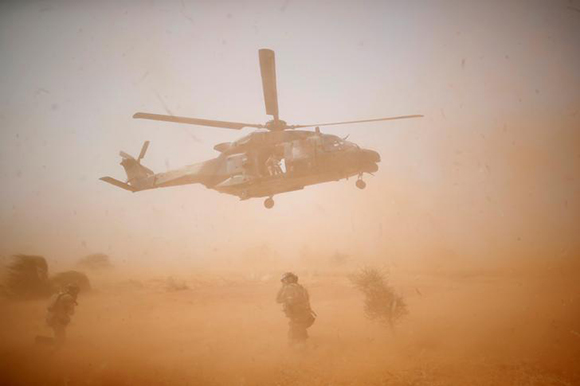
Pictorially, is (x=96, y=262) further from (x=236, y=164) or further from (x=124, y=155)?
(x=236, y=164)

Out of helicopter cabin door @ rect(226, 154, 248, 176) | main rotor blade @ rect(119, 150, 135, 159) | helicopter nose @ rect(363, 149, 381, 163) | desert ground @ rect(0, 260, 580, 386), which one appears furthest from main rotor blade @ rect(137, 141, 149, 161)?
helicopter nose @ rect(363, 149, 381, 163)

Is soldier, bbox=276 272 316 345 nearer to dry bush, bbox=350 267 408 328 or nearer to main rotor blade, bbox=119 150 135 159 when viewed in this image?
dry bush, bbox=350 267 408 328

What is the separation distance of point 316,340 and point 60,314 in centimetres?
865

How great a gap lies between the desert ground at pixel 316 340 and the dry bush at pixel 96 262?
11.5 meters

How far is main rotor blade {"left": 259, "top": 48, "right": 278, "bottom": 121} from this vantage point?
5.96 metres

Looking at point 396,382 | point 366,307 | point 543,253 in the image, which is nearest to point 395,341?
point 366,307

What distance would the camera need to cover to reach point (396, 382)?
6.14 meters

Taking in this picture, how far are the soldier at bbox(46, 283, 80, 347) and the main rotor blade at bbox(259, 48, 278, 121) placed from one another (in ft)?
30.8

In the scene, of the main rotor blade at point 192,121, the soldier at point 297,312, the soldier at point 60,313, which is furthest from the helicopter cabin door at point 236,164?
the soldier at point 60,313

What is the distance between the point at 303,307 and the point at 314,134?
5104 mm

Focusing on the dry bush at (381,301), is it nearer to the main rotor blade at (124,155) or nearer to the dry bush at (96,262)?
the main rotor blade at (124,155)

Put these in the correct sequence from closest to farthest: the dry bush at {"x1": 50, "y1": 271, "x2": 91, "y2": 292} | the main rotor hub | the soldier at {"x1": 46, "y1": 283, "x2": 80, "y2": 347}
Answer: the main rotor hub, the soldier at {"x1": 46, "y1": 283, "x2": 80, "y2": 347}, the dry bush at {"x1": 50, "y1": 271, "x2": 91, "y2": 292}

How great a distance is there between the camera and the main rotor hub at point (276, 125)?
7.82 m

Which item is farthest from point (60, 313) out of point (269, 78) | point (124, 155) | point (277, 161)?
point (269, 78)
